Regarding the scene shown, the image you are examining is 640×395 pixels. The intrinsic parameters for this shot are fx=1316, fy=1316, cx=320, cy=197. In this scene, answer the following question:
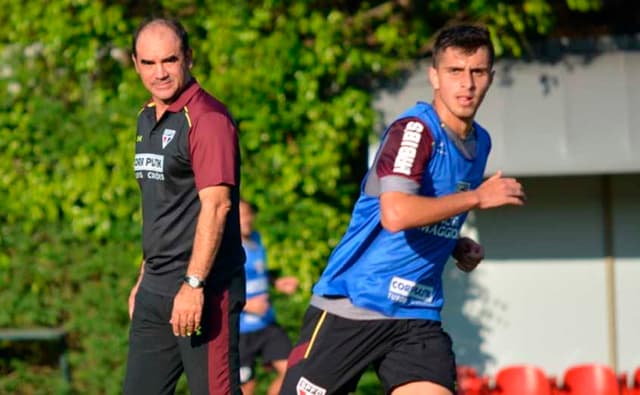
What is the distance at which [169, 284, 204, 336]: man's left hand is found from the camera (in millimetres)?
5312

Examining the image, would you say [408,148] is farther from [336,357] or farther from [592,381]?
[592,381]

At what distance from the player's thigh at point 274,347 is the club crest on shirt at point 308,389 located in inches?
151

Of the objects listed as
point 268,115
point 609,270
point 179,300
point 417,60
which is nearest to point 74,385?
point 268,115

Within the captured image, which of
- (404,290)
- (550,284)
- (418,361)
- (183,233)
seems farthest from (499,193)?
(550,284)

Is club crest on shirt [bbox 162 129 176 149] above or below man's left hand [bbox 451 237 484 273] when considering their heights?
above

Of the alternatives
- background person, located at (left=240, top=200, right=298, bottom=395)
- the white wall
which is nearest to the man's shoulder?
background person, located at (left=240, top=200, right=298, bottom=395)

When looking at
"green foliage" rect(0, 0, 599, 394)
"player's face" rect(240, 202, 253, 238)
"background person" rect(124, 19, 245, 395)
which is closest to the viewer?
"background person" rect(124, 19, 245, 395)

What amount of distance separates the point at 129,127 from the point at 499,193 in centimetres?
557

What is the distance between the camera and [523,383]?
878cm

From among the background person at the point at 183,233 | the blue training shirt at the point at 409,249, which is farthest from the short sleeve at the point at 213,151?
the blue training shirt at the point at 409,249

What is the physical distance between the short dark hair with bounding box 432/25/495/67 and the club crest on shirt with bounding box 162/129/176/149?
114 cm

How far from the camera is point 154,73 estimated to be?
5.57m

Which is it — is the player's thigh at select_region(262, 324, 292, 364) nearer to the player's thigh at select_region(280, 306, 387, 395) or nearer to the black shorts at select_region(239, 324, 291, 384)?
the black shorts at select_region(239, 324, 291, 384)

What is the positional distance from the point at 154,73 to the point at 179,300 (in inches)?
38.5
